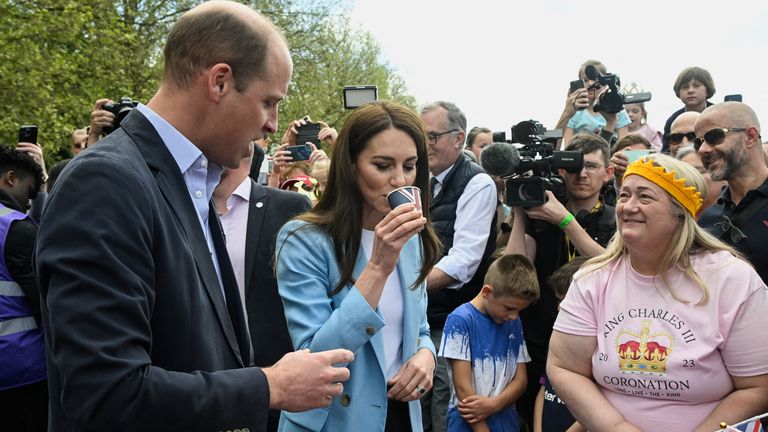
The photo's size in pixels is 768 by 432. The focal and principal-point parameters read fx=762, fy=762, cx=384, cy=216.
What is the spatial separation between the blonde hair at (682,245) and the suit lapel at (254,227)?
62.4 inches

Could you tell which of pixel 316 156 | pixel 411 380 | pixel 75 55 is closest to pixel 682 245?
pixel 411 380

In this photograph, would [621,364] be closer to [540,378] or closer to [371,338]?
[371,338]

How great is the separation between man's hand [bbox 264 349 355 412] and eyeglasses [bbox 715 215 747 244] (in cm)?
297

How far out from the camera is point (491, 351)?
5.05m

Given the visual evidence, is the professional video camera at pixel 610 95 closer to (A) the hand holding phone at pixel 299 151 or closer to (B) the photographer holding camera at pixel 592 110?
(B) the photographer holding camera at pixel 592 110

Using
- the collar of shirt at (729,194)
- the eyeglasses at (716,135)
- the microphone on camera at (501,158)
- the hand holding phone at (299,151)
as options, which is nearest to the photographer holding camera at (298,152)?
the hand holding phone at (299,151)

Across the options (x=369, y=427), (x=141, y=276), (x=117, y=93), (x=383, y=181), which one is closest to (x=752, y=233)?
(x=383, y=181)

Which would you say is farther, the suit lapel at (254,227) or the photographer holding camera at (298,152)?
the photographer holding camera at (298,152)

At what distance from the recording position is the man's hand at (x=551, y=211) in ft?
16.1

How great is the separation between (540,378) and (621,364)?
5.81ft

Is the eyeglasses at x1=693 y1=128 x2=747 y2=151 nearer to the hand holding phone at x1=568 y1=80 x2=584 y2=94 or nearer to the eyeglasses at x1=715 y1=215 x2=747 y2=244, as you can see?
the eyeglasses at x1=715 y1=215 x2=747 y2=244

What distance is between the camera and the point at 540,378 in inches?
204

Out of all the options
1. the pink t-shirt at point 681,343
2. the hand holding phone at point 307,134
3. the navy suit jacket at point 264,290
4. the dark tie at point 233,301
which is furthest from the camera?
the hand holding phone at point 307,134

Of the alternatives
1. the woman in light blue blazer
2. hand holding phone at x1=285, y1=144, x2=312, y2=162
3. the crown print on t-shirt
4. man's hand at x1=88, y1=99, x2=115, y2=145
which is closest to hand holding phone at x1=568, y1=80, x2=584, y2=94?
hand holding phone at x1=285, y1=144, x2=312, y2=162
